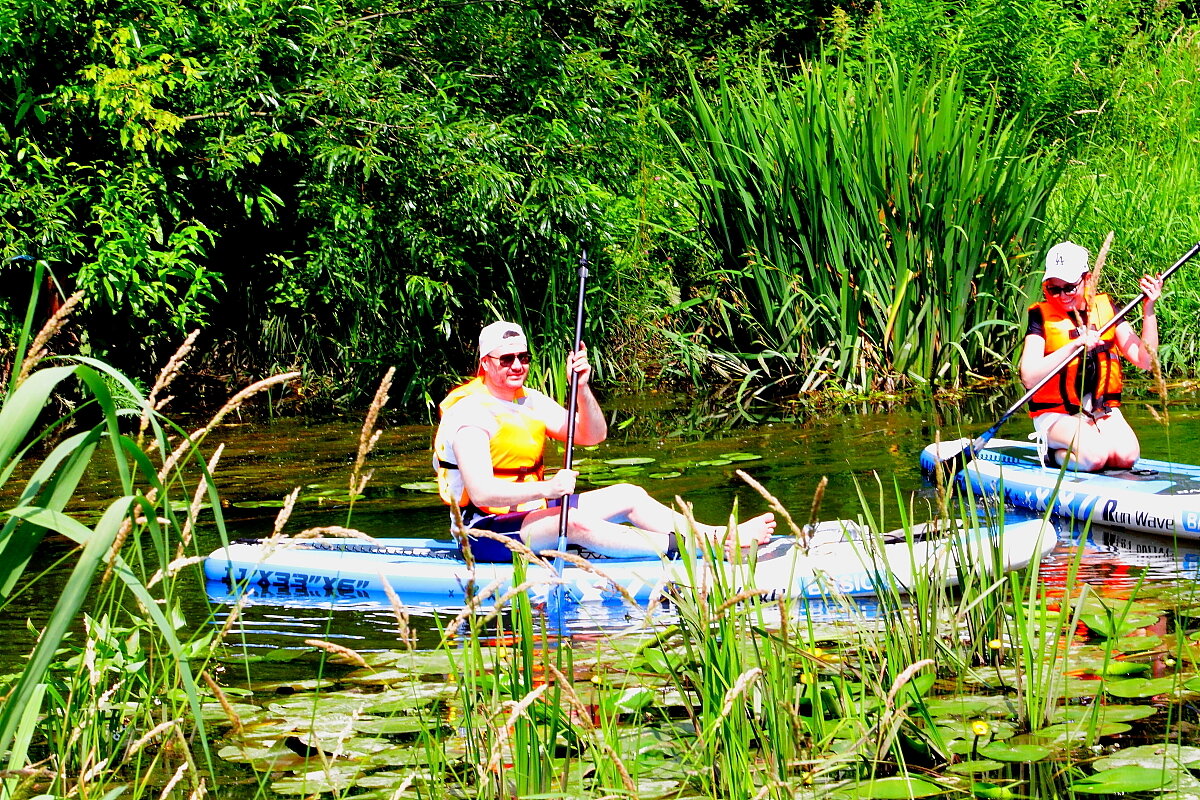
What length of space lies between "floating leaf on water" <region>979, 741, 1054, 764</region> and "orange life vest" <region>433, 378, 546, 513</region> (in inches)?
101

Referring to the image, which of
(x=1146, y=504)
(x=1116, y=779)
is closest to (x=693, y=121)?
(x=1146, y=504)

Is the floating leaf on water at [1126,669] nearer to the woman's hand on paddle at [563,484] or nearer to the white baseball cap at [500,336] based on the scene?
the woman's hand on paddle at [563,484]

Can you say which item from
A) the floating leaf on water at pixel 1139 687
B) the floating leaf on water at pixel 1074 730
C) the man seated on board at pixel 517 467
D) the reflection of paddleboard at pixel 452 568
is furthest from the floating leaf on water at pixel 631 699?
the man seated on board at pixel 517 467

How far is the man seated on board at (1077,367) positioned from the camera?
21.1 feet

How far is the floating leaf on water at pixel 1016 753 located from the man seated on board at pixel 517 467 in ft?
7.07

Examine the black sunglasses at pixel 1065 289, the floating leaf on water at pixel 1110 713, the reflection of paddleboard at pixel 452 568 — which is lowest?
the floating leaf on water at pixel 1110 713

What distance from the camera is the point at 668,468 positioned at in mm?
8070

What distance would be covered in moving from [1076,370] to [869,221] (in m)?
2.88

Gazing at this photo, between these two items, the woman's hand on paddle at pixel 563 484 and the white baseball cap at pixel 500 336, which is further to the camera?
the white baseball cap at pixel 500 336

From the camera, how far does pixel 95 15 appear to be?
9.32 metres

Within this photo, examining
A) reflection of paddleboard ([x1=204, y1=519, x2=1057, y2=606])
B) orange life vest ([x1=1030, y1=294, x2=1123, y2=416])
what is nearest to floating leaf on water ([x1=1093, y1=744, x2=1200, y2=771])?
reflection of paddleboard ([x1=204, y1=519, x2=1057, y2=606])

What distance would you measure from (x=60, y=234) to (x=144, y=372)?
90.1 inches

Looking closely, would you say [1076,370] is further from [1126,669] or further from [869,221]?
[1126,669]

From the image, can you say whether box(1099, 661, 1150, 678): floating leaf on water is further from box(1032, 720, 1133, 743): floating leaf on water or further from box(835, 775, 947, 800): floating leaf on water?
box(835, 775, 947, 800): floating leaf on water
